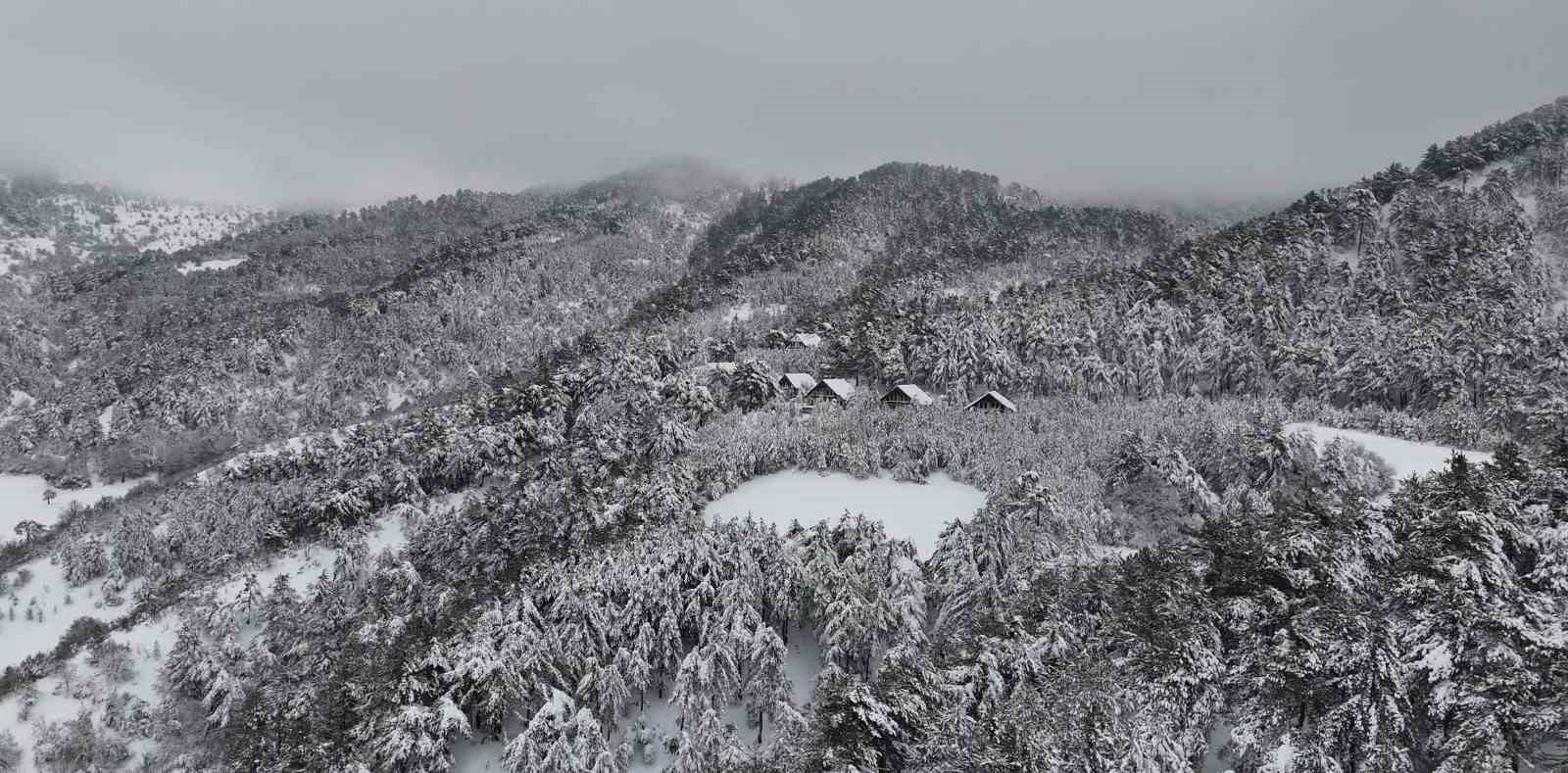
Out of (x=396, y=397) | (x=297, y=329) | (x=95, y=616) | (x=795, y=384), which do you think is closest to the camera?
(x=95, y=616)

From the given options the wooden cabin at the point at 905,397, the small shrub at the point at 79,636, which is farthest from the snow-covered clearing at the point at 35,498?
the wooden cabin at the point at 905,397

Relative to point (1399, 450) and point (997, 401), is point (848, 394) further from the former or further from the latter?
point (1399, 450)

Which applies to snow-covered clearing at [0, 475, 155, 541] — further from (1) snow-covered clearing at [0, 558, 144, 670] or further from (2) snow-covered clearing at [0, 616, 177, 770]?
(2) snow-covered clearing at [0, 616, 177, 770]

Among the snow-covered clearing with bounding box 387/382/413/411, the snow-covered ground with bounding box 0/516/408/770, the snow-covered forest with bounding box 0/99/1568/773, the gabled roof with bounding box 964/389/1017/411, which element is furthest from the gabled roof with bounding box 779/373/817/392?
the snow-covered clearing with bounding box 387/382/413/411

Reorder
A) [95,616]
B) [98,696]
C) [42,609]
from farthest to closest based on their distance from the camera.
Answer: [42,609] < [95,616] < [98,696]

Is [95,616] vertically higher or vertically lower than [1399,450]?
lower

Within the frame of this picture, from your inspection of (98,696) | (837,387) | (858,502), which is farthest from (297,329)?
(858,502)

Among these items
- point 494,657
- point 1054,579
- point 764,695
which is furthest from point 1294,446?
point 494,657

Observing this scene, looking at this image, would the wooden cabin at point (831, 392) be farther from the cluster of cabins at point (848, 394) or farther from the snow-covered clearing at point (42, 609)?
the snow-covered clearing at point (42, 609)
